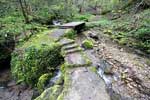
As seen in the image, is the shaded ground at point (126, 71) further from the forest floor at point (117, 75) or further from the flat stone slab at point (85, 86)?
the flat stone slab at point (85, 86)

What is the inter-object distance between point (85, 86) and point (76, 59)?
65.9 inches

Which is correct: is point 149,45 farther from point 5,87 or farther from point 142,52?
point 5,87

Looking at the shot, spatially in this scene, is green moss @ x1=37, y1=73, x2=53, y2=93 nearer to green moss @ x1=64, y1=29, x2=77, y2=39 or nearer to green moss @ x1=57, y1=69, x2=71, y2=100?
green moss @ x1=57, y1=69, x2=71, y2=100

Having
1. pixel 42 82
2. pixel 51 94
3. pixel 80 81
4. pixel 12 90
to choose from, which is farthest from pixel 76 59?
pixel 12 90

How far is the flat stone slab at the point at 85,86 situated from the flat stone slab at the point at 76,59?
14.6 inches

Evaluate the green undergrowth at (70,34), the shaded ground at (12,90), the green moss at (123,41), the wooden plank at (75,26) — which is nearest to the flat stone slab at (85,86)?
the shaded ground at (12,90)

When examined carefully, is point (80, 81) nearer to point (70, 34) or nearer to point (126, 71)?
point (126, 71)

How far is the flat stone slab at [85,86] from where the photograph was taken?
13.9ft

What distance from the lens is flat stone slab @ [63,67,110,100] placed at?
4.24 m

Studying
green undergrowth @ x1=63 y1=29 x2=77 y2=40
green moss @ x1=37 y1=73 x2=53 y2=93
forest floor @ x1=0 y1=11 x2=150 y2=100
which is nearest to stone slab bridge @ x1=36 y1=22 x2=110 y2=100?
forest floor @ x1=0 y1=11 x2=150 y2=100

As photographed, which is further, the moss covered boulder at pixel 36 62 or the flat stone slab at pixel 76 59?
the moss covered boulder at pixel 36 62

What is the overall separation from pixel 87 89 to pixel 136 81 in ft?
5.37

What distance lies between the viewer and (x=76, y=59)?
621cm

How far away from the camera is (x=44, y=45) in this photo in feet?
23.8
